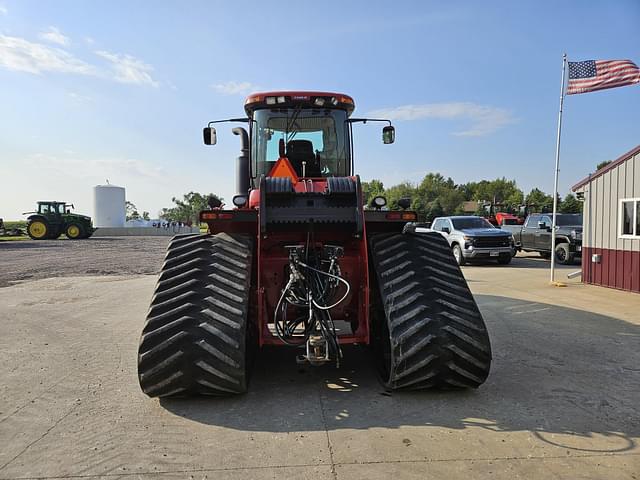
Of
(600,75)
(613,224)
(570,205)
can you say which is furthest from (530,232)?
(570,205)

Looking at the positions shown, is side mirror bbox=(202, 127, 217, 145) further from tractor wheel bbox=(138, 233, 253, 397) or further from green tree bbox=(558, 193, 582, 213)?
green tree bbox=(558, 193, 582, 213)

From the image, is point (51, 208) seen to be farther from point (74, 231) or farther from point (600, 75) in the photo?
point (600, 75)

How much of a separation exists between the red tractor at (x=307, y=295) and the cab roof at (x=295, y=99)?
88 centimetres

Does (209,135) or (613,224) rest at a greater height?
(209,135)


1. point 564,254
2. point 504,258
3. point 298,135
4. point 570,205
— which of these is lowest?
point 504,258

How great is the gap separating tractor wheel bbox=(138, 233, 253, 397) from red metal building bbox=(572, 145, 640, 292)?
9.64 meters

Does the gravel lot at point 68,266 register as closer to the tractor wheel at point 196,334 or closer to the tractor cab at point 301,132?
the tractor cab at point 301,132

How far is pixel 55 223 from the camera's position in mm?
35969

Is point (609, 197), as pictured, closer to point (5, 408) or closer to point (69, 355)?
point (69, 355)

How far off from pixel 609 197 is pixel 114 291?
37.5 ft

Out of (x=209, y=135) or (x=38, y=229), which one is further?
(x=38, y=229)

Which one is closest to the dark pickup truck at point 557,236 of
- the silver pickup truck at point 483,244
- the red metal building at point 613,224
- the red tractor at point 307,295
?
the silver pickup truck at point 483,244

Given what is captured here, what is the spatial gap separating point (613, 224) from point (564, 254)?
6745 mm

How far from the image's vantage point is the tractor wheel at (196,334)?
3.87m
